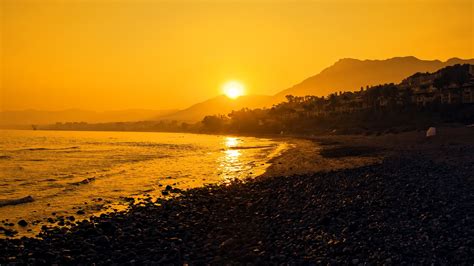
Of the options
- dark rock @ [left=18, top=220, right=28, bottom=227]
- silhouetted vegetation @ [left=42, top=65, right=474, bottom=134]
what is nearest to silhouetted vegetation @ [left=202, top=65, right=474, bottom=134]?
silhouetted vegetation @ [left=42, top=65, right=474, bottom=134]

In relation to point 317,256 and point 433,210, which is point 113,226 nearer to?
point 317,256

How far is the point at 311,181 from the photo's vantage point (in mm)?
24234

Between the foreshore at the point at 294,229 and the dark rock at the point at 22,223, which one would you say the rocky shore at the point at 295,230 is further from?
the dark rock at the point at 22,223

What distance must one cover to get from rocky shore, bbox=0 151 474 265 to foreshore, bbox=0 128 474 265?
0.03m

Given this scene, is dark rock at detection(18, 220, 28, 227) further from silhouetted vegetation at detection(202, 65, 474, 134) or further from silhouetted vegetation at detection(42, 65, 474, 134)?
silhouetted vegetation at detection(202, 65, 474, 134)

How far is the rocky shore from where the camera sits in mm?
10695

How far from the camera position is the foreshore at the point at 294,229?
10703 mm

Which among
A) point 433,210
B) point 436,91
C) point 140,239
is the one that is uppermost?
point 436,91

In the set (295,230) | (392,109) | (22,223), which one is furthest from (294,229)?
(392,109)

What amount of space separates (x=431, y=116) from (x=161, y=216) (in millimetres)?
92503

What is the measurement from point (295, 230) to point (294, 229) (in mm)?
149

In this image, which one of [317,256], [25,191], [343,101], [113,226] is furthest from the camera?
[343,101]

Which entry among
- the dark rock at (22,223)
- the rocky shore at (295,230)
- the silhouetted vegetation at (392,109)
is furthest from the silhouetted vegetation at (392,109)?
the dark rock at (22,223)

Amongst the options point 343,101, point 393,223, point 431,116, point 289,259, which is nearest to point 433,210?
point 393,223
